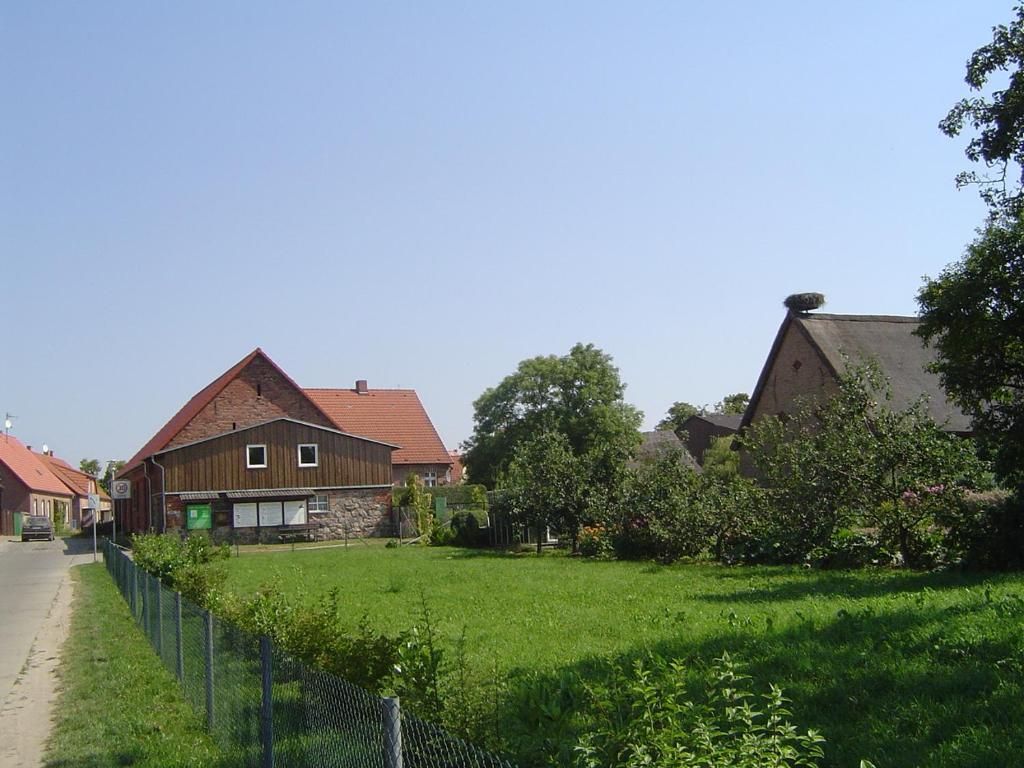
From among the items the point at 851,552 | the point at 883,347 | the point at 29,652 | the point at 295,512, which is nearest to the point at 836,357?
the point at 883,347

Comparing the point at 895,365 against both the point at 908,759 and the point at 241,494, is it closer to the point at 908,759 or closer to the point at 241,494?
the point at 241,494

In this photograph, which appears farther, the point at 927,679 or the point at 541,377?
the point at 541,377

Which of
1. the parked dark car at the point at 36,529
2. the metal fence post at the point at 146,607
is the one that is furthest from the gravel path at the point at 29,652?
the parked dark car at the point at 36,529

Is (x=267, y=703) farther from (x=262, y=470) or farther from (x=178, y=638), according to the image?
(x=262, y=470)

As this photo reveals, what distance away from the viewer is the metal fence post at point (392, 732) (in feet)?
12.8

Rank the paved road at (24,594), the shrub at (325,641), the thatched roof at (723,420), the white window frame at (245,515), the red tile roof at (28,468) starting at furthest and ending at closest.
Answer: the thatched roof at (723,420), the red tile roof at (28,468), the white window frame at (245,515), the paved road at (24,594), the shrub at (325,641)

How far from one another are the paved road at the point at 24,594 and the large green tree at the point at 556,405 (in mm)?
29117

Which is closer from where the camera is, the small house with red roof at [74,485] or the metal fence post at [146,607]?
the metal fence post at [146,607]

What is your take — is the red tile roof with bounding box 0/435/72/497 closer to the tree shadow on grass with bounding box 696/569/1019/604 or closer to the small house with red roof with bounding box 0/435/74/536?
the small house with red roof with bounding box 0/435/74/536

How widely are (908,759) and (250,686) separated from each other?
4.46 meters

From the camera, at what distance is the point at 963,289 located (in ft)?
50.8

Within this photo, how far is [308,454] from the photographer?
153 ft

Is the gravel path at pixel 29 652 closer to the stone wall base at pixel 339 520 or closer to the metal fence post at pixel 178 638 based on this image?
the metal fence post at pixel 178 638

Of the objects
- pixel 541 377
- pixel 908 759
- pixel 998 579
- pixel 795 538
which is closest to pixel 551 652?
pixel 908 759
